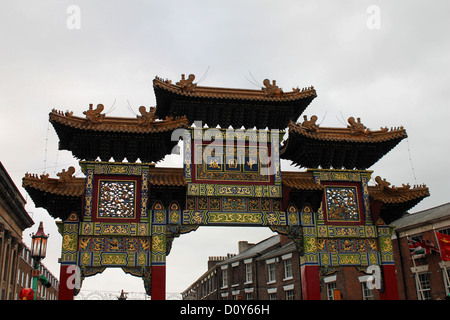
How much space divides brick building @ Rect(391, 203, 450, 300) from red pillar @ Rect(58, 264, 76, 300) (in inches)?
658

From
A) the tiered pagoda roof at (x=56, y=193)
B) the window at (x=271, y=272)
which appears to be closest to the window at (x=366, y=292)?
the window at (x=271, y=272)

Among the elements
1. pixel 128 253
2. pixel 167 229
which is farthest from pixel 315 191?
pixel 128 253

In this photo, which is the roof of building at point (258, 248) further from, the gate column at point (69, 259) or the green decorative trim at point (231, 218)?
the gate column at point (69, 259)

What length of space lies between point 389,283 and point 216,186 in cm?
683

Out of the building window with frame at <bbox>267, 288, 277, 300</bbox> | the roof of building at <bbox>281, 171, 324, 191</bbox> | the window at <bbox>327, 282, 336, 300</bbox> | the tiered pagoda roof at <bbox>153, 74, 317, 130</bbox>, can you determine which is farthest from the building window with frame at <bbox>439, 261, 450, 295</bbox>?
the tiered pagoda roof at <bbox>153, 74, 317, 130</bbox>

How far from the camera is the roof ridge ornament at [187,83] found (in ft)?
53.8

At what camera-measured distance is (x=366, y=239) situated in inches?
649

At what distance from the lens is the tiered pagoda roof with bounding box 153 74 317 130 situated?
53.6ft

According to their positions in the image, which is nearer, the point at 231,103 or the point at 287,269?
the point at 231,103

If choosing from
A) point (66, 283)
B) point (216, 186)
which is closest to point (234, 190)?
point (216, 186)

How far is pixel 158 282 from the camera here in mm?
14586

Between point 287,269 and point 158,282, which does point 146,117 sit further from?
point 287,269

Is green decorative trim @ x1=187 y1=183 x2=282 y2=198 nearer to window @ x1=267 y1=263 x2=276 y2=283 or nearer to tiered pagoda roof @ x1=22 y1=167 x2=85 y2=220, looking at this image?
tiered pagoda roof @ x1=22 y1=167 x2=85 y2=220
